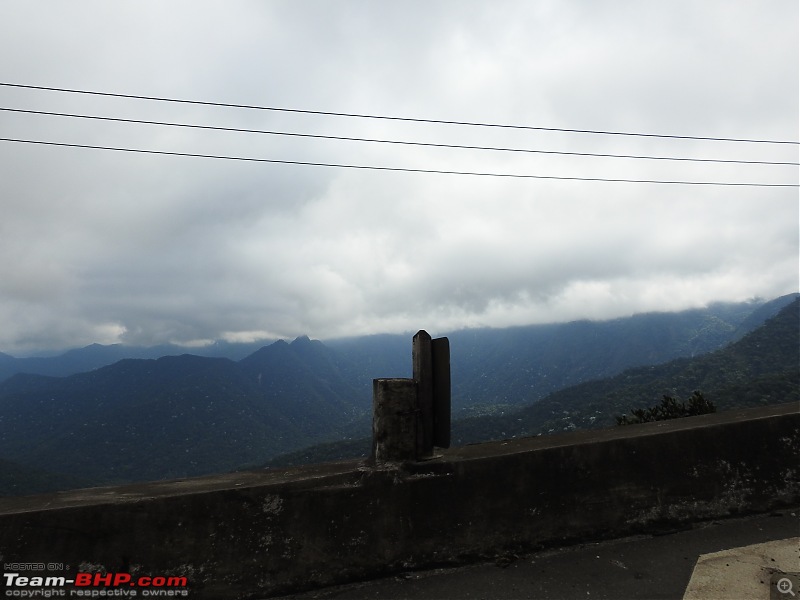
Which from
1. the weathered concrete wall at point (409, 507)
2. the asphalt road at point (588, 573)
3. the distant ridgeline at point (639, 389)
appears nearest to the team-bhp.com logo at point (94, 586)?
the weathered concrete wall at point (409, 507)

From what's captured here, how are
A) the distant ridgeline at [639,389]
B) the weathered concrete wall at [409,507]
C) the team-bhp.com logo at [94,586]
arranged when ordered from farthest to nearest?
the distant ridgeline at [639,389]
the weathered concrete wall at [409,507]
the team-bhp.com logo at [94,586]

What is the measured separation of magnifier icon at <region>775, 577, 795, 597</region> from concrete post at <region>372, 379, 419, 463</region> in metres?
2.47

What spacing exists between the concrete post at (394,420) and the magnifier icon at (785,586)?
8.12 feet

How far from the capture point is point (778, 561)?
3.21 meters

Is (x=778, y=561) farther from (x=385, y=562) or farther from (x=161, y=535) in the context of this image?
(x=161, y=535)

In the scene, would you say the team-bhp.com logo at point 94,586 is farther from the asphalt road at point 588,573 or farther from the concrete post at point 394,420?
the concrete post at point 394,420

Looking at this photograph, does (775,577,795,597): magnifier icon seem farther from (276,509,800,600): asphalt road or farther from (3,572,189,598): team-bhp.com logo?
(3,572,189,598): team-bhp.com logo

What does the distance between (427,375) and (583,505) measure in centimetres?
166

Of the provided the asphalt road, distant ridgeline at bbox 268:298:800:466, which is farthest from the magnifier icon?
distant ridgeline at bbox 268:298:800:466

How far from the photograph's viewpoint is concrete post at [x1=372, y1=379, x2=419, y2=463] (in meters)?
3.63

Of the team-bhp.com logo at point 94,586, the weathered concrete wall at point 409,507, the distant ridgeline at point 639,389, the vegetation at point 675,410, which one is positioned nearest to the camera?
the team-bhp.com logo at point 94,586

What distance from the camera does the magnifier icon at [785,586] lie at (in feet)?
9.34

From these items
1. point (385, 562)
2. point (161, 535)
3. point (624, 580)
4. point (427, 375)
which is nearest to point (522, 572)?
point (624, 580)

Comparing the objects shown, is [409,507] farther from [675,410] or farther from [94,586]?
[675,410]
